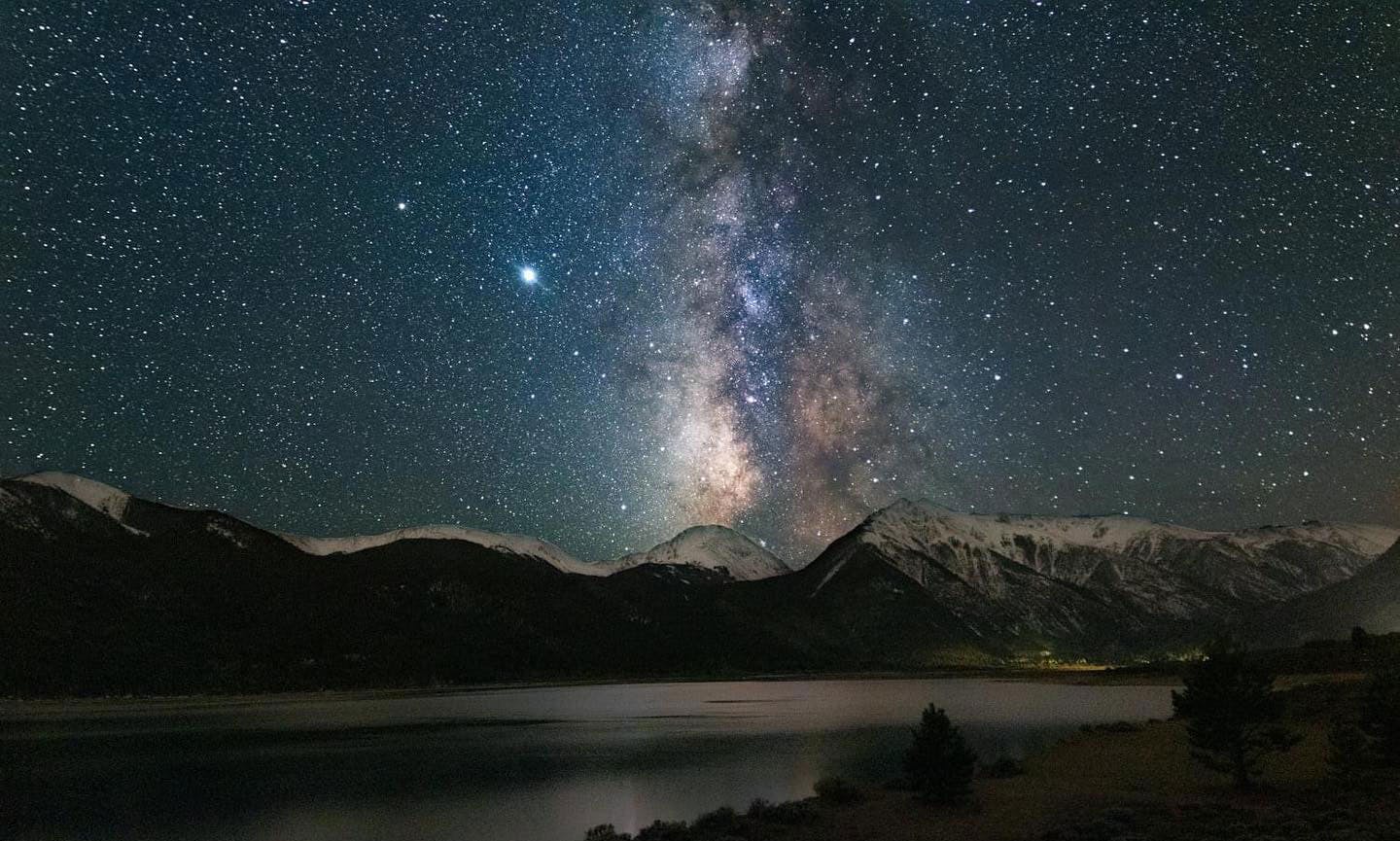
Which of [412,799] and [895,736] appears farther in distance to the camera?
[895,736]

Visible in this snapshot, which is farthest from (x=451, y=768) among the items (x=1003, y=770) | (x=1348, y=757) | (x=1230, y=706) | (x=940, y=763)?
(x=1348, y=757)

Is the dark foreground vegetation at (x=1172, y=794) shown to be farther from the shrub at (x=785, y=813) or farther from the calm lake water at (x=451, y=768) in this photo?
the calm lake water at (x=451, y=768)

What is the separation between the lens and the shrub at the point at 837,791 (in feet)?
95.0

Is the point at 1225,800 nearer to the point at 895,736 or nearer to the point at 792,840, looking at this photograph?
the point at 792,840

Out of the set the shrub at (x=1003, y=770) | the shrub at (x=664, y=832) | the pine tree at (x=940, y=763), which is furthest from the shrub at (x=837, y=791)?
the shrub at (x=1003, y=770)

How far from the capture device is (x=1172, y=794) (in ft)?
86.3

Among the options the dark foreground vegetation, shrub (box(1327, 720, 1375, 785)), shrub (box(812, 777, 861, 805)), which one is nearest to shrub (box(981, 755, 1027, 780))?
the dark foreground vegetation

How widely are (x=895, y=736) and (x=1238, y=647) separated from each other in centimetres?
3088

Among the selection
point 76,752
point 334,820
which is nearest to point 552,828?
point 334,820

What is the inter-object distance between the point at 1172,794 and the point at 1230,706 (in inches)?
128

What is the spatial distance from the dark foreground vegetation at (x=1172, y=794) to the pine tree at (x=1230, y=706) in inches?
1.5

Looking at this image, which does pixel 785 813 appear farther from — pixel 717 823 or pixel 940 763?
pixel 940 763

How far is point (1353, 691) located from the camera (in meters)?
46.6

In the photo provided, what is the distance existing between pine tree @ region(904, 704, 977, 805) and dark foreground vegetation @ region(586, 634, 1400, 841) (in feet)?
0.13
